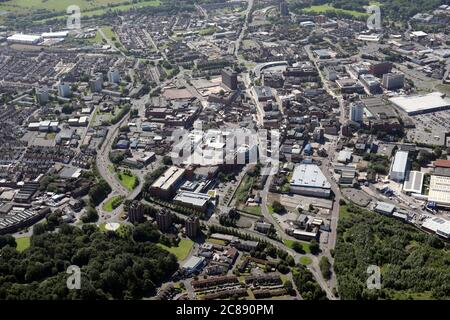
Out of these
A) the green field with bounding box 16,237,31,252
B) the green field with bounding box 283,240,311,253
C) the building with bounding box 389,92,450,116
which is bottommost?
the building with bounding box 389,92,450,116

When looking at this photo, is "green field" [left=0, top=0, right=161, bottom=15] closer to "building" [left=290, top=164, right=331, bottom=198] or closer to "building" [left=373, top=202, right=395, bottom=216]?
"building" [left=290, top=164, right=331, bottom=198]

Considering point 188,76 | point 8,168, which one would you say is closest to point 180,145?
point 8,168

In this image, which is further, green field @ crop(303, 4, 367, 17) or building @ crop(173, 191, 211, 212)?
green field @ crop(303, 4, 367, 17)

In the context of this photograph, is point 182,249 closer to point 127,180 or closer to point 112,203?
point 112,203

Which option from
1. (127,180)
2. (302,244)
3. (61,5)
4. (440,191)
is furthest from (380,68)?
(61,5)

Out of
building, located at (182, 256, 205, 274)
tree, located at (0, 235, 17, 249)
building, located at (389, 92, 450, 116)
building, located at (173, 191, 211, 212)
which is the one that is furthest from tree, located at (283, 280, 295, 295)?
building, located at (389, 92, 450, 116)
